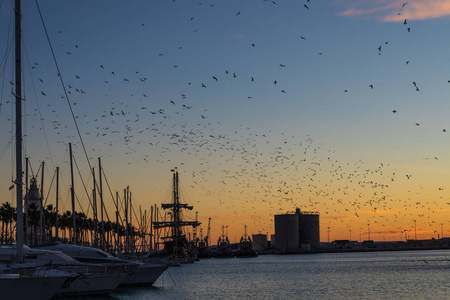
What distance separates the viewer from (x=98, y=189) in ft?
310

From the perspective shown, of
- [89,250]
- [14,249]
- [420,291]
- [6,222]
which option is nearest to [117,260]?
[89,250]

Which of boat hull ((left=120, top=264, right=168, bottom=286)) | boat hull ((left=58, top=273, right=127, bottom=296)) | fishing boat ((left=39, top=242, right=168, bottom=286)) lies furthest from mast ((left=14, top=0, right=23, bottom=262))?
boat hull ((left=120, top=264, right=168, bottom=286))

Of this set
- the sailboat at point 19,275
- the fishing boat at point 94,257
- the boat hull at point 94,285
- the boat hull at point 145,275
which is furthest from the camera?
the boat hull at point 145,275

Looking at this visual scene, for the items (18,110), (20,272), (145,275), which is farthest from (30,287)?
(145,275)

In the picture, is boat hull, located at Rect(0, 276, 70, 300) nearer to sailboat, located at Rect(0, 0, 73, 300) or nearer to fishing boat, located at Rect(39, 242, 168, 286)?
sailboat, located at Rect(0, 0, 73, 300)

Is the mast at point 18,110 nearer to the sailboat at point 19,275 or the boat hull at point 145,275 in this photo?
the sailboat at point 19,275

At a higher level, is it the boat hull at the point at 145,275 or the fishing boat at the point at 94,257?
the fishing boat at the point at 94,257

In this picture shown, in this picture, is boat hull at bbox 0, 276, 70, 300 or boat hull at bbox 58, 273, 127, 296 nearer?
boat hull at bbox 0, 276, 70, 300

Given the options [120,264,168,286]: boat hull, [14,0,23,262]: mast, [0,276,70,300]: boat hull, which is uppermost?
[14,0,23,262]: mast

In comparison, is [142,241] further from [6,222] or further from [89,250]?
[89,250]

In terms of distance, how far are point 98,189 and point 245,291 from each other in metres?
26.7

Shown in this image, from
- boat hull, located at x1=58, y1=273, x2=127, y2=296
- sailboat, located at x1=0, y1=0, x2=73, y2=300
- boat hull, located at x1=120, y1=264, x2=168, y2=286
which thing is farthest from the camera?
boat hull, located at x1=120, y1=264, x2=168, y2=286

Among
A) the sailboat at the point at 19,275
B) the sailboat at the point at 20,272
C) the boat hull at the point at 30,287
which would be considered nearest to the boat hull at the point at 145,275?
the sailboat at the point at 20,272

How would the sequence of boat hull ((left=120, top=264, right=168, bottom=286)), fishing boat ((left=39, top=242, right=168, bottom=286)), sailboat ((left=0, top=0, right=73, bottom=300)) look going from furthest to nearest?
boat hull ((left=120, top=264, right=168, bottom=286)), fishing boat ((left=39, top=242, right=168, bottom=286)), sailboat ((left=0, top=0, right=73, bottom=300))
